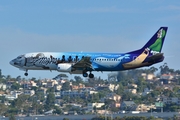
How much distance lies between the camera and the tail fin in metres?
122

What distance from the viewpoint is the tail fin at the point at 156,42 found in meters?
122

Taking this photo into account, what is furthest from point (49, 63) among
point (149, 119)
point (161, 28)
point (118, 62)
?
point (149, 119)

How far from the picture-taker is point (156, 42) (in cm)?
12262

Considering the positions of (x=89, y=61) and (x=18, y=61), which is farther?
(x=18, y=61)

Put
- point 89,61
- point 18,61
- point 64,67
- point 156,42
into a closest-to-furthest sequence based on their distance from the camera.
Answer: point 89,61 → point 64,67 → point 156,42 → point 18,61

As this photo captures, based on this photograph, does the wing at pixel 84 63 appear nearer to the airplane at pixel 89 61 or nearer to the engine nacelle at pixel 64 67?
the airplane at pixel 89 61

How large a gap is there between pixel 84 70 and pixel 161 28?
14.7 meters

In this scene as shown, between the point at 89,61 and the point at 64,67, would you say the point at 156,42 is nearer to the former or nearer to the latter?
the point at 89,61

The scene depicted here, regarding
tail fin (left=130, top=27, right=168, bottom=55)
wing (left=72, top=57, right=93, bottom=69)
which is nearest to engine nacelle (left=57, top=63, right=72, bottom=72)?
wing (left=72, top=57, right=93, bottom=69)

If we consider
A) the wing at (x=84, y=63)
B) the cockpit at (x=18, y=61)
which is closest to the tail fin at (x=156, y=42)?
the wing at (x=84, y=63)

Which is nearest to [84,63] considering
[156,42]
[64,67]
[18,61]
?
[64,67]

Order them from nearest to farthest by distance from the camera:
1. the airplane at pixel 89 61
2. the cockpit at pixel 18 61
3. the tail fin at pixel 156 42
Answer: the airplane at pixel 89 61 < the tail fin at pixel 156 42 < the cockpit at pixel 18 61

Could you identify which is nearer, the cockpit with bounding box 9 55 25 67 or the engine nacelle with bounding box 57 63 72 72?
the engine nacelle with bounding box 57 63 72 72

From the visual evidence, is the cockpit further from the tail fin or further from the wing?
the tail fin
